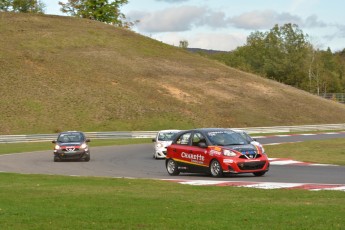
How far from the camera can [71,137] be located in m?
33.8

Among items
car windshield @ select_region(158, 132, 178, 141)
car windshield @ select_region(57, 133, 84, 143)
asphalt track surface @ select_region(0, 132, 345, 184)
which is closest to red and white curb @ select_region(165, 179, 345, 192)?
asphalt track surface @ select_region(0, 132, 345, 184)

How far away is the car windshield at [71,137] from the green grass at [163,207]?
14.8 meters

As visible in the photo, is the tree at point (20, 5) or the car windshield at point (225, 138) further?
the tree at point (20, 5)

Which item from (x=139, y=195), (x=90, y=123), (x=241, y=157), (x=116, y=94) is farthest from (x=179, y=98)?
(x=139, y=195)

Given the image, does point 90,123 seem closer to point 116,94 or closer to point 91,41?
point 116,94

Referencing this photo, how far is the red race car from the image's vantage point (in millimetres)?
21297

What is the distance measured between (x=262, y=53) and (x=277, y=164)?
118 metres

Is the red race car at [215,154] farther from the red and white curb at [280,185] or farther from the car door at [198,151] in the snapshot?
the red and white curb at [280,185]

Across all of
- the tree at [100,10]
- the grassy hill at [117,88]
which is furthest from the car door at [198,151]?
the tree at [100,10]

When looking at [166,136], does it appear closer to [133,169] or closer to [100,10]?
[133,169]

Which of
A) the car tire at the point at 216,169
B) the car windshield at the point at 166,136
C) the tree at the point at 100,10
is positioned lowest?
the car tire at the point at 216,169

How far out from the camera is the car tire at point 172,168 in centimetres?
2314

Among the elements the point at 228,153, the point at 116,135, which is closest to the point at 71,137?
the point at 228,153

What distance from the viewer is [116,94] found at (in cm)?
7619
